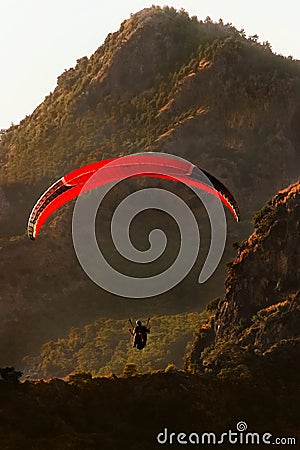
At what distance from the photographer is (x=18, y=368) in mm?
65125

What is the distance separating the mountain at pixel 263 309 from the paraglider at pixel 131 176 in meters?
6.48

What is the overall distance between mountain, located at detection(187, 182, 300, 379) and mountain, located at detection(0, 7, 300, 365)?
78.0ft

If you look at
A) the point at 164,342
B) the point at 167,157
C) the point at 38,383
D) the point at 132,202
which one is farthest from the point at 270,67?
the point at 38,383

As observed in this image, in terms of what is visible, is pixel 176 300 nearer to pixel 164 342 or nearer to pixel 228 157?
pixel 164 342

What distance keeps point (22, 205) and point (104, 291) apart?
1663cm

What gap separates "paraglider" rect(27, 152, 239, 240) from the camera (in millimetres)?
36219

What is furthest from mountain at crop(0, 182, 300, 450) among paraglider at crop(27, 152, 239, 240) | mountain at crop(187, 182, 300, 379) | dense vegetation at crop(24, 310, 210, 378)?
dense vegetation at crop(24, 310, 210, 378)

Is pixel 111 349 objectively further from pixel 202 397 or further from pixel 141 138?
pixel 141 138

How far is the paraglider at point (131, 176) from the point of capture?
3622 centimetres

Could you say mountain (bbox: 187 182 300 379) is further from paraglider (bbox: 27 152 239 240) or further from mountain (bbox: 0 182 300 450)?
paraglider (bbox: 27 152 239 240)

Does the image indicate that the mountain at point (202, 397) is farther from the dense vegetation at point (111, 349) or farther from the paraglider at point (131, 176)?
the dense vegetation at point (111, 349)

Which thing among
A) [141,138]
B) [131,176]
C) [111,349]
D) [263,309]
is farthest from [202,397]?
[141,138]

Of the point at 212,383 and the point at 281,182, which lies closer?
the point at 212,383

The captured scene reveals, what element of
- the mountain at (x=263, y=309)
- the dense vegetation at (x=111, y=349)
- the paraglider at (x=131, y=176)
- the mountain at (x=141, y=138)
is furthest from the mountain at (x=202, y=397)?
the mountain at (x=141, y=138)
